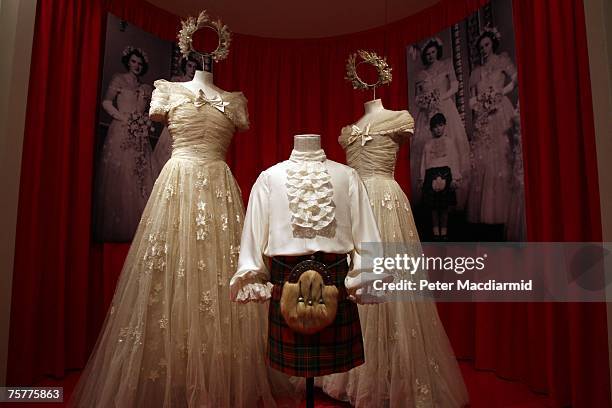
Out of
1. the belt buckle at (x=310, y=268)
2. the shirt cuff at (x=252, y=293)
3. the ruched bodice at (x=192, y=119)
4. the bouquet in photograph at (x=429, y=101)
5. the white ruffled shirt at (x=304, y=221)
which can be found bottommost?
the shirt cuff at (x=252, y=293)

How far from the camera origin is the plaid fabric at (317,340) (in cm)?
154

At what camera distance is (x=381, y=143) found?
98.9 inches

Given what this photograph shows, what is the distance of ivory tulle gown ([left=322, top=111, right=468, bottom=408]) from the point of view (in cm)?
215

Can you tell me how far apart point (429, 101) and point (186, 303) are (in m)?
2.66

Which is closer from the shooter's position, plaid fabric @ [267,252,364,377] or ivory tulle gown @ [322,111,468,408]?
plaid fabric @ [267,252,364,377]

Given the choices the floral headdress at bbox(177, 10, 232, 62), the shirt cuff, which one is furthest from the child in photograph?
the shirt cuff

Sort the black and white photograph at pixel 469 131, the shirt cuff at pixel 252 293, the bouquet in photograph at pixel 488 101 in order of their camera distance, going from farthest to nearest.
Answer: the bouquet in photograph at pixel 488 101, the black and white photograph at pixel 469 131, the shirt cuff at pixel 252 293

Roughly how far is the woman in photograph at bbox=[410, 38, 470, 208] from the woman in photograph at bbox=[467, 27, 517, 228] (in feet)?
0.41

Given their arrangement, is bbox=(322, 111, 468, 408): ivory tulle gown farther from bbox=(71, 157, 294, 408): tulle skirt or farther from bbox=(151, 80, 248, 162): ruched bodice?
bbox=(151, 80, 248, 162): ruched bodice

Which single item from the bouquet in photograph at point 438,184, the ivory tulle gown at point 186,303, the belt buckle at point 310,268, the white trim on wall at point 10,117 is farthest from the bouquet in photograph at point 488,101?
the white trim on wall at point 10,117

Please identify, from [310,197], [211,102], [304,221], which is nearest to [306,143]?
[310,197]

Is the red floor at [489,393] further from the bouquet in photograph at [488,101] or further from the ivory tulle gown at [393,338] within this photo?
the bouquet in photograph at [488,101]

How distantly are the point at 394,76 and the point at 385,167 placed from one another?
5.10 ft

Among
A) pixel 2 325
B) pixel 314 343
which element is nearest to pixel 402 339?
pixel 314 343
